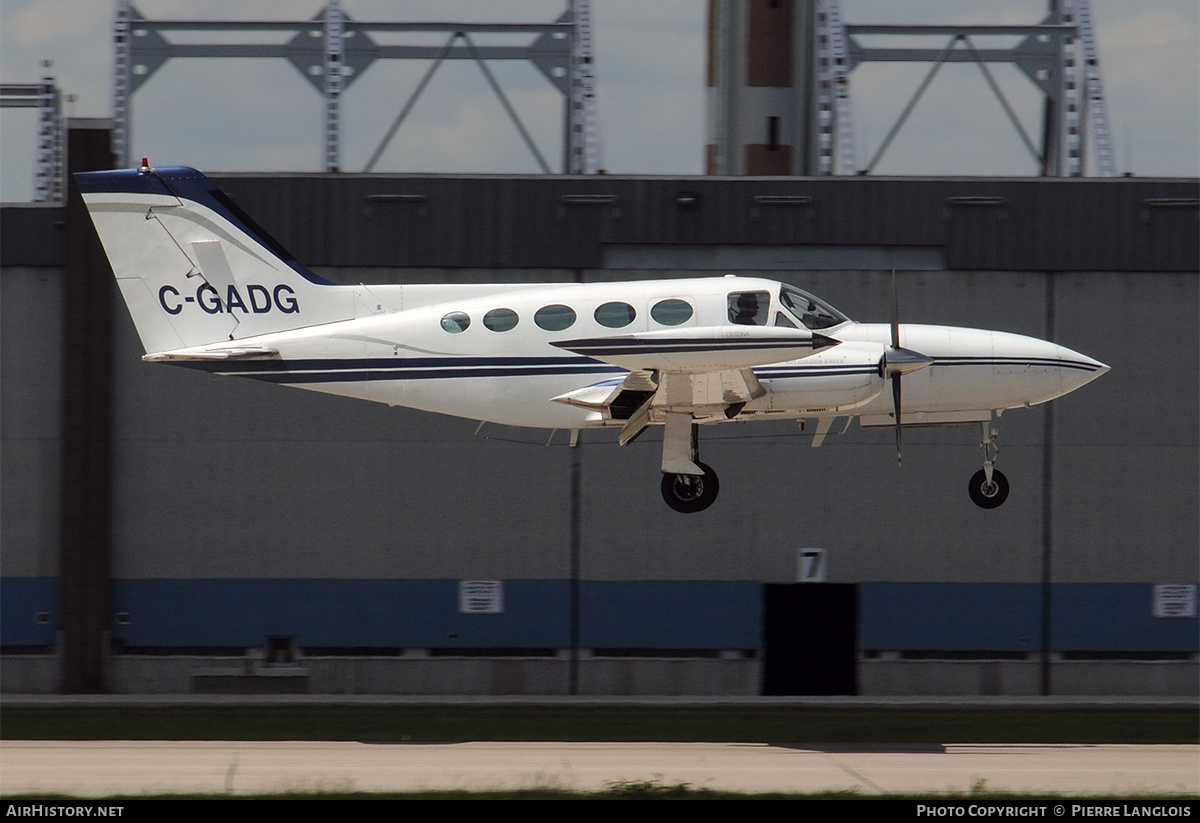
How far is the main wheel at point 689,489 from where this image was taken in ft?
70.6

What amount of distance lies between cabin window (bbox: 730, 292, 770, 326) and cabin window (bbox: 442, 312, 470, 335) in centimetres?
424

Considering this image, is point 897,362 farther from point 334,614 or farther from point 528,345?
point 334,614

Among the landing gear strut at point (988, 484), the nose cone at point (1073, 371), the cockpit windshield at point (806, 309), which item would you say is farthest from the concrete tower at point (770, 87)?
the cockpit windshield at point (806, 309)

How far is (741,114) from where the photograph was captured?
41094mm

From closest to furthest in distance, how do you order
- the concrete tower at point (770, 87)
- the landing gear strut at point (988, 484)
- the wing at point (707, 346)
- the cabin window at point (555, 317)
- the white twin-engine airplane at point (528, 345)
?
the wing at point (707, 346), the white twin-engine airplane at point (528, 345), the cabin window at point (555, 317), the landing gear strut at point (988, 484), the concrete tower at point (770, 87)

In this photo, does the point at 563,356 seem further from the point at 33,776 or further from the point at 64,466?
the point at 64,466

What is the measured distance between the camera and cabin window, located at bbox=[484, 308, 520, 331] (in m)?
21.5

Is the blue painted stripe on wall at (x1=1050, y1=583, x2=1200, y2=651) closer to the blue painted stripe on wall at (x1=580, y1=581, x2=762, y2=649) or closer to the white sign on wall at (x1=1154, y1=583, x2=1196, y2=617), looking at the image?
the white sign on wall at (x1=1154, y1=583, x2=1196, y2=617)

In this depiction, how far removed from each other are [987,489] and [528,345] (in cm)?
779

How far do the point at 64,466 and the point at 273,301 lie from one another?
471 inches

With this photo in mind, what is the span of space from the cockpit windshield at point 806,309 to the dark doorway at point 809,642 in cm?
1253

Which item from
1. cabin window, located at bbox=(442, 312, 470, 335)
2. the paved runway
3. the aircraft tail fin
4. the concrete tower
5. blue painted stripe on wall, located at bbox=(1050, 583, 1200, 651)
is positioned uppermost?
the concrete tower

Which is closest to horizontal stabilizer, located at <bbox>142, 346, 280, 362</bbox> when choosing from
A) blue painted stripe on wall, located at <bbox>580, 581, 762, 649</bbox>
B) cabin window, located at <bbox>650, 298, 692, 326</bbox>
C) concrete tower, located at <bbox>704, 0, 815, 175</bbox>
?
cabin window, located at <bbox>650, 298, 692, 326</bbox>

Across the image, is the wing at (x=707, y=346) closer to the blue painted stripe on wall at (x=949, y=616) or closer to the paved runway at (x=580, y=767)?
the paved runway at (x=580, y=767)
